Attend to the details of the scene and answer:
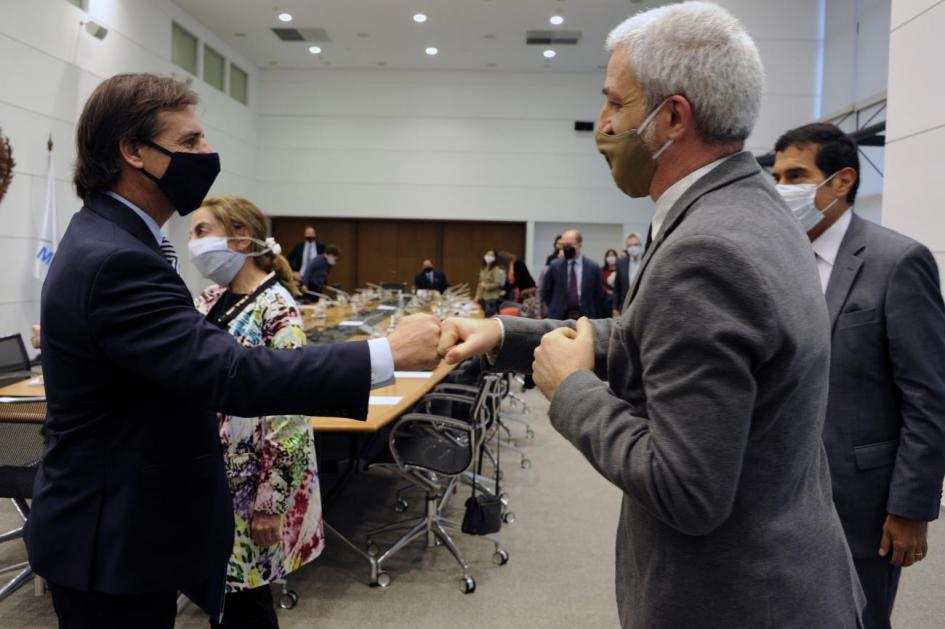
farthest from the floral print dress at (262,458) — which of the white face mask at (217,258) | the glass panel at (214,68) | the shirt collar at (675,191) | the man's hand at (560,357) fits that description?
the glass panel at (214,68)

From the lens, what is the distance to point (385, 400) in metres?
3.46

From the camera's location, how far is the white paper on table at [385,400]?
3.38 metres

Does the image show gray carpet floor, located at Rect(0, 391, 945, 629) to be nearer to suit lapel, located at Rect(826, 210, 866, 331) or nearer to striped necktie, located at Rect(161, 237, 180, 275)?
suit lapel, located at Rect(826, 210, 866, 331)

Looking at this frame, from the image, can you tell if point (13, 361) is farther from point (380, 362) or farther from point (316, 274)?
point (316, 274)

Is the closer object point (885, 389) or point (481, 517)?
point (885, 389)

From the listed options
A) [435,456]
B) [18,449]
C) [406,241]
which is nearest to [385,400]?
[435,456]

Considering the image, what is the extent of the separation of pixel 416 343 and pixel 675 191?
0.57 meters

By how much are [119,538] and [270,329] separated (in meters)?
1.03

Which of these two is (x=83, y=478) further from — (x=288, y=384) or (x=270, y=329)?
(x=270, y=329)

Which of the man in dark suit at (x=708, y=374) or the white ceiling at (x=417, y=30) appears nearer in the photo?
the man in dark suit at (x=708, y=374)

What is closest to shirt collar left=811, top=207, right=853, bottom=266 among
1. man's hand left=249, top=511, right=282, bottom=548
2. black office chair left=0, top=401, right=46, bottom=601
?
man's hand left=249, top=511, right=282, bottom=548

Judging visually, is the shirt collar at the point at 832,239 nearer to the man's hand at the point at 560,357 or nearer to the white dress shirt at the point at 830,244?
the white dress shirt at the point at 830,244

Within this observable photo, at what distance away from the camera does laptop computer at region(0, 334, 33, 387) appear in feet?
12.7

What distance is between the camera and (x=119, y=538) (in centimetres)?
125
